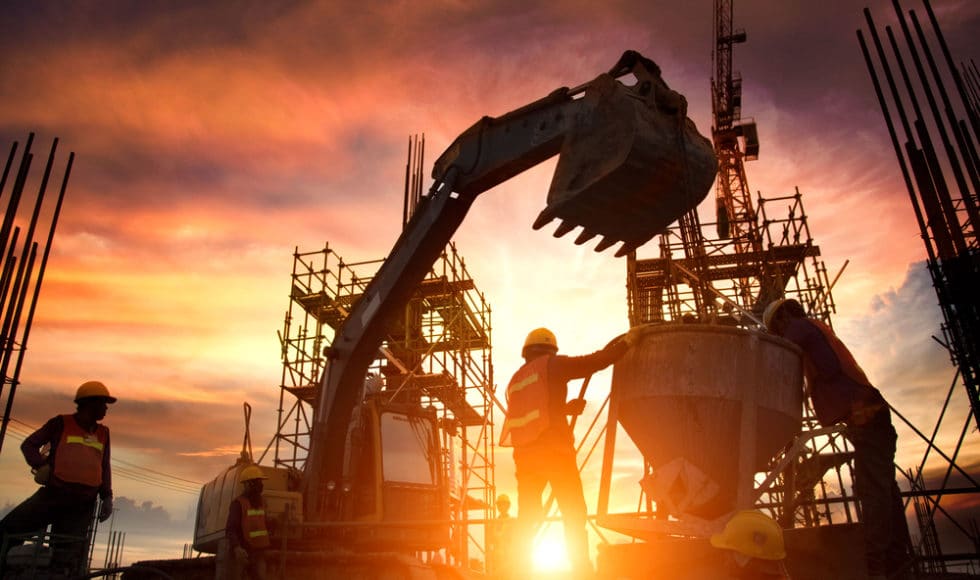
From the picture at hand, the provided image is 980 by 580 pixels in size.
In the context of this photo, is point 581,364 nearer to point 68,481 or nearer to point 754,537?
point 754,537

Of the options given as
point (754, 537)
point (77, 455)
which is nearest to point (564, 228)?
point (754, 537)

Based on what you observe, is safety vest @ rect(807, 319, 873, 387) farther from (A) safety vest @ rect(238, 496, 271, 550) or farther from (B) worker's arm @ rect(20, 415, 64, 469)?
(B) worker's arm @ rect(20, 415, 64, 469)

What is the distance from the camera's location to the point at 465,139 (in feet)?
29.0

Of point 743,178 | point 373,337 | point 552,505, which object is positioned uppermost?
point 743,178

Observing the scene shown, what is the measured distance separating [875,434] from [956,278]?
8.33 m

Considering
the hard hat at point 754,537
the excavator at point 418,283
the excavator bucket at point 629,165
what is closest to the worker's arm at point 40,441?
the excavator at point 418,283

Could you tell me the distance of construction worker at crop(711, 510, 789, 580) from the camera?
435cm

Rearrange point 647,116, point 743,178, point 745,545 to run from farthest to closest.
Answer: point 743,178, point 647,116, point 745,545

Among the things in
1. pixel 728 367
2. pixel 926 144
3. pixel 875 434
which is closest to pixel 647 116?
pixel 728 367

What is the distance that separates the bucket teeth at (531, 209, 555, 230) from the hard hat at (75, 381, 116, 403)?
15.7 feet

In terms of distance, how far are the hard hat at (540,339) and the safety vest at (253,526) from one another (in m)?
3.83

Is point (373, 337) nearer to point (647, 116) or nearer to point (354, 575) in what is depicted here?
point (354, 575)

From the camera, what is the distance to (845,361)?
6.09 metres

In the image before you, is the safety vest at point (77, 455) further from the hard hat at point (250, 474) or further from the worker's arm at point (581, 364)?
the worker's arm at point (581, 364)
